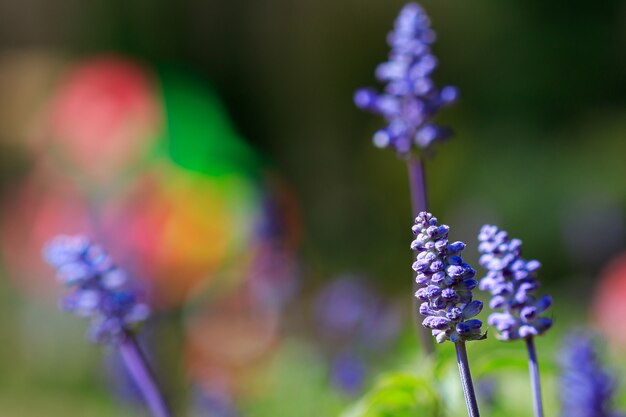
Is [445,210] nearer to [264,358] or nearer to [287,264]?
[264,358]

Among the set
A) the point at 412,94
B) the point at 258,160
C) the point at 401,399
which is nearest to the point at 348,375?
the point at 401,399

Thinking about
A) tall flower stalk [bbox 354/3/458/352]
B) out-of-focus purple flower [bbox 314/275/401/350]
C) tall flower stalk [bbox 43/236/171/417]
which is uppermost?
out-of-focus purple flower [bbox 314/275/401/350]

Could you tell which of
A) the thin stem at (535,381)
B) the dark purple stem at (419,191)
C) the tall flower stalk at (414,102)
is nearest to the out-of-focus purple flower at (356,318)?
the dark purple stem at (419,191)

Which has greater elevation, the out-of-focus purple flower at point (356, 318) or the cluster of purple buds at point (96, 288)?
the out-of-focus purple flower at point (356, 318)

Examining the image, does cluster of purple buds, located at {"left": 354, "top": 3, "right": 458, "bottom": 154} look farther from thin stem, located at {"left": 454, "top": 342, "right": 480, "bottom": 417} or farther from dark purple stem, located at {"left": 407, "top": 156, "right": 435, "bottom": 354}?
thin stem, located at {"left": 454, "top": 342, "right": 480, "bottom": 417}

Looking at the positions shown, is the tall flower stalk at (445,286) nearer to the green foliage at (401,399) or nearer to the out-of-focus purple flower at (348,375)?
the green foliage at (401,399)

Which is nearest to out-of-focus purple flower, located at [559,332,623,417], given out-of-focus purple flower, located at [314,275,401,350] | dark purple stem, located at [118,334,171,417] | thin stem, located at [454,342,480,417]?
thin stem, located at [454,342,480,417]

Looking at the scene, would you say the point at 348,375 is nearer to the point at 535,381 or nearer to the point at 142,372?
the point at 142,372
